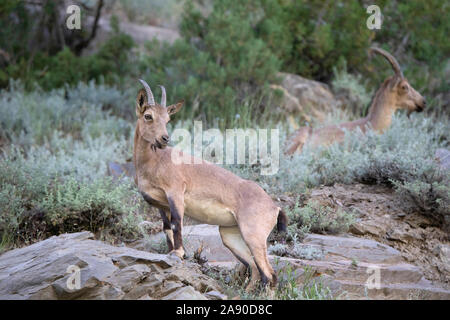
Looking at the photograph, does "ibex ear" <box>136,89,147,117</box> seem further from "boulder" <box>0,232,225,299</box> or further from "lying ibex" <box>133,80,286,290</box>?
"boulder" <box>0,232,225,299</box>

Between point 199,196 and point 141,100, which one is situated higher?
point 141,100

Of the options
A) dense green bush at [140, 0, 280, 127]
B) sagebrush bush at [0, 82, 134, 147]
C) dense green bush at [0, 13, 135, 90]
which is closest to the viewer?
sagebrush bush at [0, 82, 134, 147]

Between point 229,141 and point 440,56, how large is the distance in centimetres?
814

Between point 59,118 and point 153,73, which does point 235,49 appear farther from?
point 59,118

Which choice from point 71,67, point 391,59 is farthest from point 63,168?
point 391,59

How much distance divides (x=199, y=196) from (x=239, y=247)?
724mm

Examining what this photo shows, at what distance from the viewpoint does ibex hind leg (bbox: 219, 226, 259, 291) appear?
20.1ft

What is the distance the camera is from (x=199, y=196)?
615 cm

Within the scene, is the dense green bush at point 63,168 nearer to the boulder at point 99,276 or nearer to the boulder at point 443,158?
the boulder at point 99,276

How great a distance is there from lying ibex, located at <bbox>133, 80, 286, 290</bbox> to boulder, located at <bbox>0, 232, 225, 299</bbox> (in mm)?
408

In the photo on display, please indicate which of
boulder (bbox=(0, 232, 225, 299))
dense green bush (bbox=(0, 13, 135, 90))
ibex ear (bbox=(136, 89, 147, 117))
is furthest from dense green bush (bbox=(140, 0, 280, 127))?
boulder (bbox=(0, 232, 225, 299))

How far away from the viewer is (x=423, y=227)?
7.82 m

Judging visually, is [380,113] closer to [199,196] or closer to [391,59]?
[391,59]
